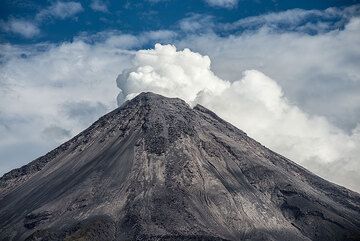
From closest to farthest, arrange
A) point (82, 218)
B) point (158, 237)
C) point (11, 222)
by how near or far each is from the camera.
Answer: point (158, 237) < point (82, 218) < point (11, 222)

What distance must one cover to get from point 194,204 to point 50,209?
53727 millimetres

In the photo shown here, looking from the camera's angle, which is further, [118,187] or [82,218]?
[118,187]

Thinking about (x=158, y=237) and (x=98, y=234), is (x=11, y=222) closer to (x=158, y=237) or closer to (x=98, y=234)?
(x=98, y=234)

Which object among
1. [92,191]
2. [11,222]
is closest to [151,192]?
[92,191]

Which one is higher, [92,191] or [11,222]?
[92,191]

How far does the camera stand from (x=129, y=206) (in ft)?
589

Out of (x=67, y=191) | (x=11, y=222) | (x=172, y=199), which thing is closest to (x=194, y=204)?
(x=172, y=199)

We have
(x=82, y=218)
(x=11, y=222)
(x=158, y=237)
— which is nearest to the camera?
(x=158, y=237)

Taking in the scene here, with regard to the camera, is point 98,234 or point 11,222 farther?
point 11,222

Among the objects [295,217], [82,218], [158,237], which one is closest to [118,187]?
[82,218]

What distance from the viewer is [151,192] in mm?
189000

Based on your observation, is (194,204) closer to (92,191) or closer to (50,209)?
(92,191)

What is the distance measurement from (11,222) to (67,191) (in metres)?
23.5

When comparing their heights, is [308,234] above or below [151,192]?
below
